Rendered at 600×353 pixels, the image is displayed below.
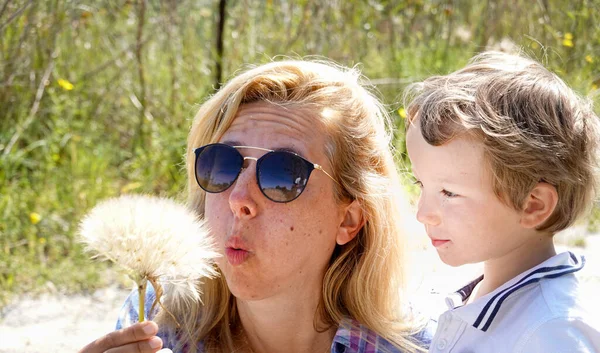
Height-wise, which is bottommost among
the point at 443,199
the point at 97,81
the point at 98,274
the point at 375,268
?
the point at 98,274

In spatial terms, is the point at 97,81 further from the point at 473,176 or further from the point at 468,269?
the point at 473,176

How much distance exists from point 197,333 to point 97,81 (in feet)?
11.0

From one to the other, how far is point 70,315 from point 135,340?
2.28 metres

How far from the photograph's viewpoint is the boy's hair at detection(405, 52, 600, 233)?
1790 millimetres

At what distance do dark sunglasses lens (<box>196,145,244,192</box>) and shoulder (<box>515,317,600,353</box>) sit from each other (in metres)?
0.89

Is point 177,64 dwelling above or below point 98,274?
above

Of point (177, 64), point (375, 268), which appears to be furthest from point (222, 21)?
point (375, 268)

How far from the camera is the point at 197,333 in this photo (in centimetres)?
231

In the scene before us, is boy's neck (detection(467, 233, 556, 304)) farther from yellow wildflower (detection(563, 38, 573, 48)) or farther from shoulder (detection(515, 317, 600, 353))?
yellow wildflower (detection(563, 38, 573, 48))

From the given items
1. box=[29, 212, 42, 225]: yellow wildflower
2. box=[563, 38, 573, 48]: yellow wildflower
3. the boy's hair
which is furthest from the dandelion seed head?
box=[563, 38, 573, 48]: yellow wildflower

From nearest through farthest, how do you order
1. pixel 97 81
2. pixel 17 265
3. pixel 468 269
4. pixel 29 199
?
1. pixel 468 269
2. pixel 17 265
3. pixel 29 199
4. pixel 97 81

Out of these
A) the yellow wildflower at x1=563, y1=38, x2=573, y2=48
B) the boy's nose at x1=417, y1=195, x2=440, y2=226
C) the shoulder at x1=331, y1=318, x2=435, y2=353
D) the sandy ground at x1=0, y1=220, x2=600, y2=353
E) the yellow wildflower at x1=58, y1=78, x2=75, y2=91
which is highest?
the yellow wildflower at x1=563, y1=38, x2=573, y2=48

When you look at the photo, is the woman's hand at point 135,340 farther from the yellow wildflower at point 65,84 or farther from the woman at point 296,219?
the yellow wildflower at point 65,84

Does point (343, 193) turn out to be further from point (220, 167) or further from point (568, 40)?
point (568, 40)
